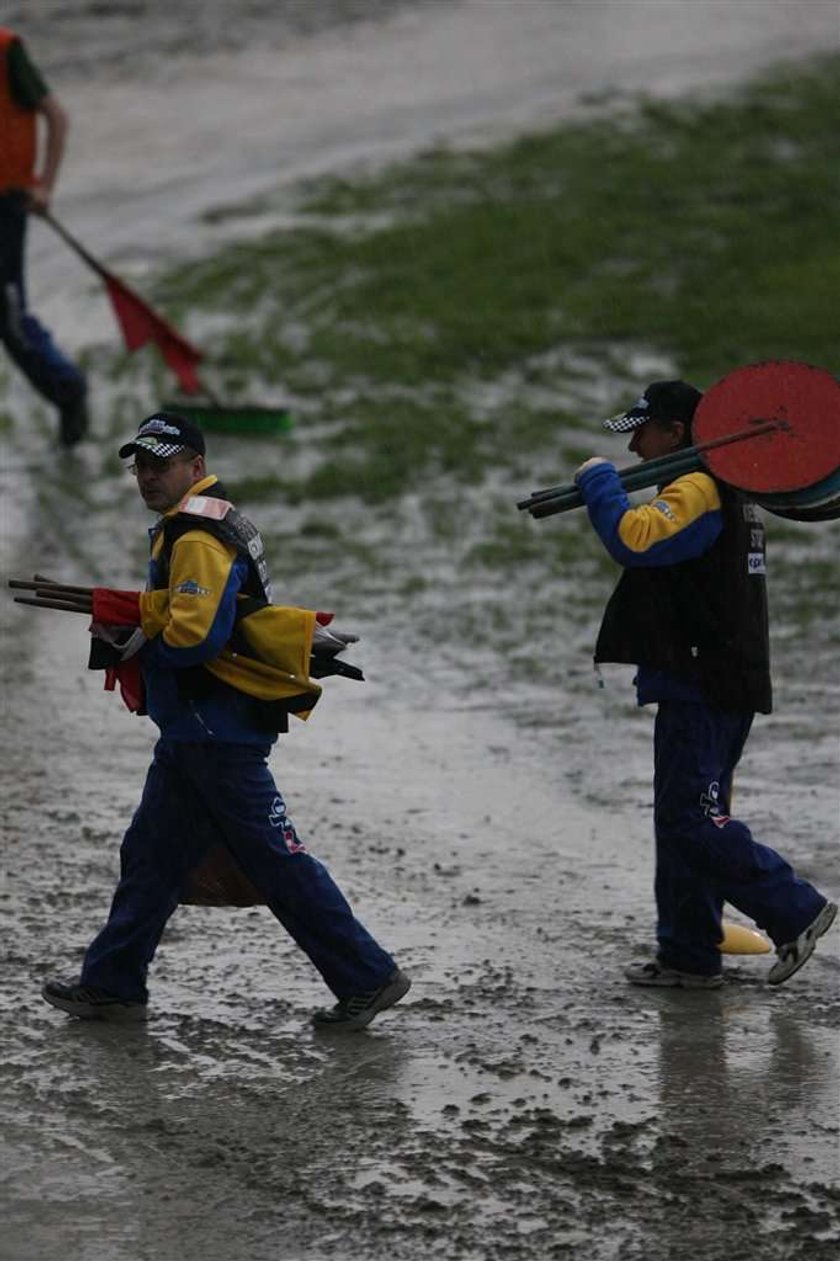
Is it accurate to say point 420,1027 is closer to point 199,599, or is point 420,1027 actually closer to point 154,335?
point 199,599

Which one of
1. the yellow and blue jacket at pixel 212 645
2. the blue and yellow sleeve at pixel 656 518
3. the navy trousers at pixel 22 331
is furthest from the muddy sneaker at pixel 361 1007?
the navy trousers at pixel 22 331

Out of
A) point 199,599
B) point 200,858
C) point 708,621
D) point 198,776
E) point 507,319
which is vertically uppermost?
point 199,599

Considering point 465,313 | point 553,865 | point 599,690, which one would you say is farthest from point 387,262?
point 553,865

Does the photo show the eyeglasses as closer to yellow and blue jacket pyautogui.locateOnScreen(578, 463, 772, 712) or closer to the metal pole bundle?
the metal pole bundle

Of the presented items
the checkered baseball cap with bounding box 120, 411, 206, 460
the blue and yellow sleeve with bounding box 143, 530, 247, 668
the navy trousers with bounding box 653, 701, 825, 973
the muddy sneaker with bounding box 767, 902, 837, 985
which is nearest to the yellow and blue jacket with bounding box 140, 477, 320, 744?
the blue and yellow sleeve with bounding box 143, 530, 247, 668

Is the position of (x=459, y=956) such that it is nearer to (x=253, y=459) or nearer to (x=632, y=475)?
(x=632, y=475)

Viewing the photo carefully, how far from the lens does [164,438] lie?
6.70 m

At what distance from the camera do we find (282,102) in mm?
24297

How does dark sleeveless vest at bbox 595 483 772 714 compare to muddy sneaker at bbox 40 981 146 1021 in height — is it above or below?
above

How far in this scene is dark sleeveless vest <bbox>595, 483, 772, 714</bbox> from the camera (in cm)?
710

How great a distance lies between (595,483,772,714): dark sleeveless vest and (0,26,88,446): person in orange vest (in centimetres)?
732

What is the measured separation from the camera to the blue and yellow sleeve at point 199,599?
21.4 feet

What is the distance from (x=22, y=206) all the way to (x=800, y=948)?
8214 millimetres

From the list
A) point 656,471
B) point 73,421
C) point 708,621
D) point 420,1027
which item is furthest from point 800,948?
point 73,421
